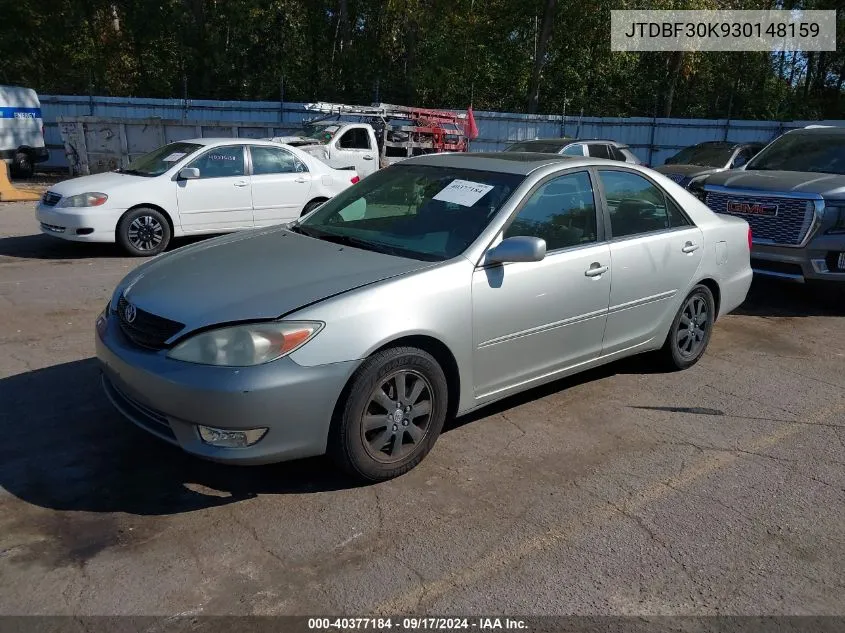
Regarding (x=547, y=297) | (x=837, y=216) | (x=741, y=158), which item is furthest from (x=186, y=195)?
(x=741, y=158)

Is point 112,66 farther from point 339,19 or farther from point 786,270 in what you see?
point 786,270

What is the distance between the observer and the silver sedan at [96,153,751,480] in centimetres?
330

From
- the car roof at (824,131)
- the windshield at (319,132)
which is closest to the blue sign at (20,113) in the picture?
the windshield at (319,132)

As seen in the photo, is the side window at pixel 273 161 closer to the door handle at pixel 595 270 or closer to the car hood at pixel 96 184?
the car hood at pixel 96 184

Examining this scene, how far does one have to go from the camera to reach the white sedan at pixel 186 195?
356 inches

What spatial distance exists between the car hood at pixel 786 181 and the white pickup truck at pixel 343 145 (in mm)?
8137

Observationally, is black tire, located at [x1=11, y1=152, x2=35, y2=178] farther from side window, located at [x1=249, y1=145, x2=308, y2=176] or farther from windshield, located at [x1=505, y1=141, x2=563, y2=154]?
windshield, located at [x1=505, y1=141, x2=563, y2=154]

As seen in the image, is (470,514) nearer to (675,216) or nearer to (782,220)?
(675,216)

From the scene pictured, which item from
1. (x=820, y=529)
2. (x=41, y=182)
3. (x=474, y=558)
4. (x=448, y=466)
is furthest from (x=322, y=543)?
(x=41, y=182)

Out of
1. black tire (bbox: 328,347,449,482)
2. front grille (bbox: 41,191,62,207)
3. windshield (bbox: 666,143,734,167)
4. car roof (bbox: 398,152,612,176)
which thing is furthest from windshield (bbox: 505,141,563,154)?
black tire (bbox: 328,347,449,482)

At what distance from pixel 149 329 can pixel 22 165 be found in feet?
61.0

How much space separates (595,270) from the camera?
14.8 ft

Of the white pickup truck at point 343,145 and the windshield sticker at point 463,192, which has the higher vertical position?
the white pickup truck at point 343,145

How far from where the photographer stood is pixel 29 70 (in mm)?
28719
